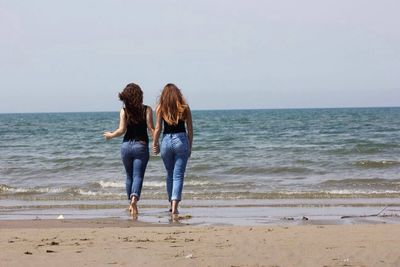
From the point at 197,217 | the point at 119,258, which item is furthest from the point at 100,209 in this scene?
the point at 119,258

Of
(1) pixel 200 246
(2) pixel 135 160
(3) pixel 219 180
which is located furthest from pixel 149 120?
(3) pixel 219 180

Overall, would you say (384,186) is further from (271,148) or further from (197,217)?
(271,148)

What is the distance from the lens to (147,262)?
17.1 ft

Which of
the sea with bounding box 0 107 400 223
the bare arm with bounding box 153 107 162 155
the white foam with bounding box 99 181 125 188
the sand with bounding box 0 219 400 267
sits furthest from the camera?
the white foam with bounding box 99 181 125 188

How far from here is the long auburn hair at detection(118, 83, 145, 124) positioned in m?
8.46

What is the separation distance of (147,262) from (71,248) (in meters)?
0.89

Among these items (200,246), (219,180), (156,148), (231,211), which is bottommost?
(219,180)

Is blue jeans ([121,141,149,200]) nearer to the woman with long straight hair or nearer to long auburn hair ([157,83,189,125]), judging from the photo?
the woman with long straight hair

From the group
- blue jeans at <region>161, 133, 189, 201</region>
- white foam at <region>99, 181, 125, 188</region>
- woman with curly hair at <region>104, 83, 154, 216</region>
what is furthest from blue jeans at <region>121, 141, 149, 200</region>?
white foam at <region>99, 181, 125, 188</region>

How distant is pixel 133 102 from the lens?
8.46 m

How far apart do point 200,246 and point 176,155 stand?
9.23 ft

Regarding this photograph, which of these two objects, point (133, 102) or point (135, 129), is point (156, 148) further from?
point (133, 102)

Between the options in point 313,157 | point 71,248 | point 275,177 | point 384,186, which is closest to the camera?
point 71,248

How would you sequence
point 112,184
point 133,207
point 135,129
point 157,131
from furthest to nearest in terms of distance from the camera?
1. point 112,184
2. point 133,207
3. point 135,129
4. point 157,131
